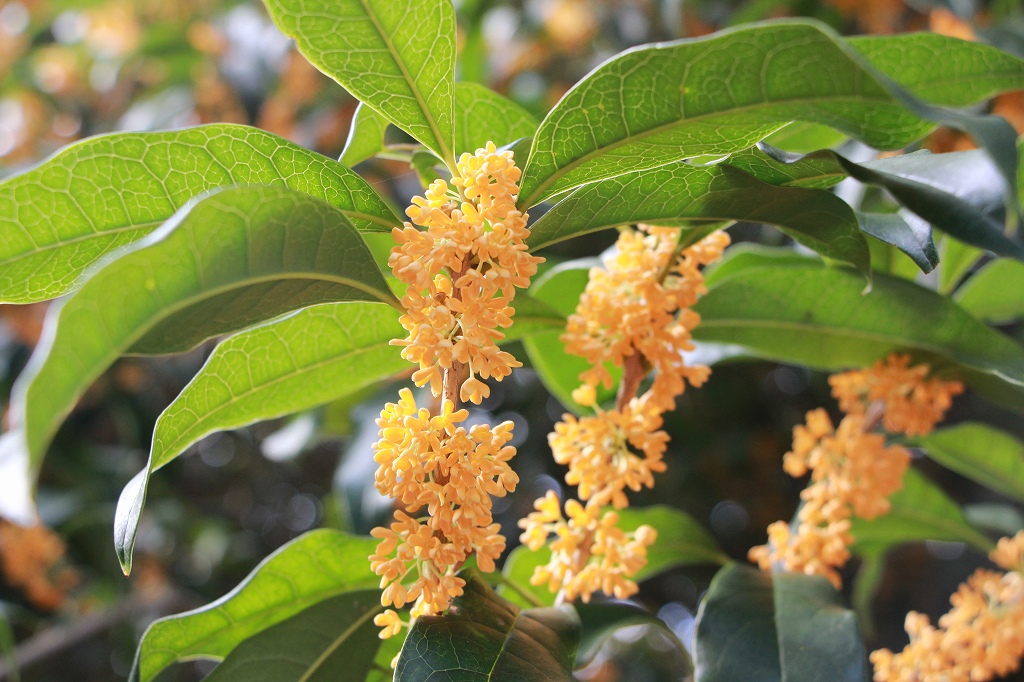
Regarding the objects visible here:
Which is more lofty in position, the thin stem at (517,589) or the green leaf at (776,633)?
the thin stem at (517,589)

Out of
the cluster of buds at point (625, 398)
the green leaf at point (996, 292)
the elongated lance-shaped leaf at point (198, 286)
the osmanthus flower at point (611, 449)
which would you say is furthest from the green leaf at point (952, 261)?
the elongated lance-shaped leaf at point (198, 286)

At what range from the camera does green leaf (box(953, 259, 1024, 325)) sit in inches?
56.8

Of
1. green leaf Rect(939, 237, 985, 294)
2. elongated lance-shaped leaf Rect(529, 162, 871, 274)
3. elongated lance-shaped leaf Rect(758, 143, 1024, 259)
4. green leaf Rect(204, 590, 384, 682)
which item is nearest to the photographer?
elongated lance-shaped leaf Rect(758, 143, 1024, 259)

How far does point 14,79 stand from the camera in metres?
3.58

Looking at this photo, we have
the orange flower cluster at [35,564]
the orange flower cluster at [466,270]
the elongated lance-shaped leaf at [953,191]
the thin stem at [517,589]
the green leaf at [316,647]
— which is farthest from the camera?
the orange flower cluster at [35,564]

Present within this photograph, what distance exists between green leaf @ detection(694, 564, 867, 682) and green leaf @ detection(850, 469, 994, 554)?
24.4 inches

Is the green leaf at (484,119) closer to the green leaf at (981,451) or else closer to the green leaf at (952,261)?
the green leaf at (952,261)

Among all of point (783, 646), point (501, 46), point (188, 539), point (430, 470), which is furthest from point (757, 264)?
point (188, 539)

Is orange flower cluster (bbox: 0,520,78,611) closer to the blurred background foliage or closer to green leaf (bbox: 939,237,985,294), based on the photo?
the blurred background foliage

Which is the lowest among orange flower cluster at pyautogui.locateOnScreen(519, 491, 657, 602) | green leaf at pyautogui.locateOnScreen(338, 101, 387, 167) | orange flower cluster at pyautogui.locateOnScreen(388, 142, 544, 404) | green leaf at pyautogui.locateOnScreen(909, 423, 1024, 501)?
green leaf at pyautogui.locateOnScreen(909, 423, 1024, 501)

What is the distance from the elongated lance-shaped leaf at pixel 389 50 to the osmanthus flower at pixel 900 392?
78 centimetres

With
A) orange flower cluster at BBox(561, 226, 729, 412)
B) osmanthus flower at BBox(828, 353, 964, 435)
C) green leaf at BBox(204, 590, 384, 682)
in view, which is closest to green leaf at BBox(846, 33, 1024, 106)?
orange flower cluster at BBox(561, 226, 729, 412)

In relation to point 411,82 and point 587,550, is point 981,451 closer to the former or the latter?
point 587,550

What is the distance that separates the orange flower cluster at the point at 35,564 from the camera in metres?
2.81
